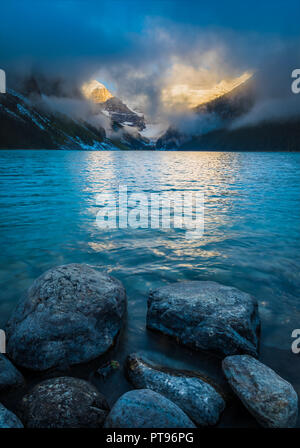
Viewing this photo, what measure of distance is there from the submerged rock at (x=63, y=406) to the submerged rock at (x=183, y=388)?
2.31 ft

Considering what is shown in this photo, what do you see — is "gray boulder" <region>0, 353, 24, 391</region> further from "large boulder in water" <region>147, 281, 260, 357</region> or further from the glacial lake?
"large boulder in water" <region>147, 281, 260, 357</region>

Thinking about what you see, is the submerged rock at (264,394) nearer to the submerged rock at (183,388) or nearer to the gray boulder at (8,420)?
the submerged rock at (183,388)

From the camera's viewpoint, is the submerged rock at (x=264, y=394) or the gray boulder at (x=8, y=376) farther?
the gray boulder at (x=8, y=376)

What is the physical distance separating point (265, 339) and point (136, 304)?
9.98ft

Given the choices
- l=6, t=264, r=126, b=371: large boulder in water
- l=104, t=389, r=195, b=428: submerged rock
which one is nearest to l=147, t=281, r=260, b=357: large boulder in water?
l=6, t=264, r=126, b=371: large boulder in water

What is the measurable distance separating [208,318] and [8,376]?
11.6 ft

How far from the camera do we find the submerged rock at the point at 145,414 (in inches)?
118

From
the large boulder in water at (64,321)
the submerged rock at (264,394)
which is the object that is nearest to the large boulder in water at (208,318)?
the submerged rock at (264,394)

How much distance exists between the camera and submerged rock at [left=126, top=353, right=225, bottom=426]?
11.5 ft

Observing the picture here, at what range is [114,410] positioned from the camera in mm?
3141

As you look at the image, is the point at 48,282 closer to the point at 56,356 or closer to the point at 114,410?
the point at 56,356

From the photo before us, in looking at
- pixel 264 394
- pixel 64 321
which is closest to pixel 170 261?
pixel 64 321

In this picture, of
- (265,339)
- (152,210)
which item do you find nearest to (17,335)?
(265,339)

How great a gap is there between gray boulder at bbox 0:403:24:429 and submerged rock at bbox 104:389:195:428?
1.06 m
